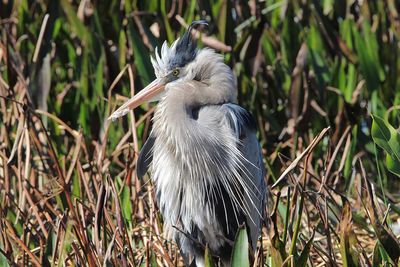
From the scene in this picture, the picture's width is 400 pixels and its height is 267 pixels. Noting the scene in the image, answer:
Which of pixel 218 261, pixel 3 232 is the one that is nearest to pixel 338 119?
pixel 218 261

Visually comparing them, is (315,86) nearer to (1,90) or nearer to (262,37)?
(262,37)

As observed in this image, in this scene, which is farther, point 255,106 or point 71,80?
point 71,80

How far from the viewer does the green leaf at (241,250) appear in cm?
203

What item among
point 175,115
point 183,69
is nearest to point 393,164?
point 175,115

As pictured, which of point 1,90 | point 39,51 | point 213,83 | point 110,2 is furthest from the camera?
point 110,2

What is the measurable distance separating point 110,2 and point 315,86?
3.82 ft

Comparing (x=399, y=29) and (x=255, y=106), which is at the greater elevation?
(x=399, y=29)

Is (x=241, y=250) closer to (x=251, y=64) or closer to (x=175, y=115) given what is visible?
(x=175, y=115)

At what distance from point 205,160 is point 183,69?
1.33 feet

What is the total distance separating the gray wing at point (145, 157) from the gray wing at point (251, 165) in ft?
1.14

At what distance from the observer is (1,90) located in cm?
349

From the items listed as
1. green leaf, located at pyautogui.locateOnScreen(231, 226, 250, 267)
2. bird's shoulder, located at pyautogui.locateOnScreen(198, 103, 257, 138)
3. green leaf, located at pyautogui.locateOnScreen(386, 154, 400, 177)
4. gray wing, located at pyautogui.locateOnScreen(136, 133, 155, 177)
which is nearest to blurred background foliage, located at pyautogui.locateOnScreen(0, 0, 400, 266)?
gray wing, located at pyautogui.locateOnScreen(136, 133, 155, 177)

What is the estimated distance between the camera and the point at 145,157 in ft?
9.91

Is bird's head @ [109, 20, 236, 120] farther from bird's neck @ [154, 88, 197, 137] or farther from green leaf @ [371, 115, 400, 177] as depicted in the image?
green leaf @ [371, 115, 400, 177]
